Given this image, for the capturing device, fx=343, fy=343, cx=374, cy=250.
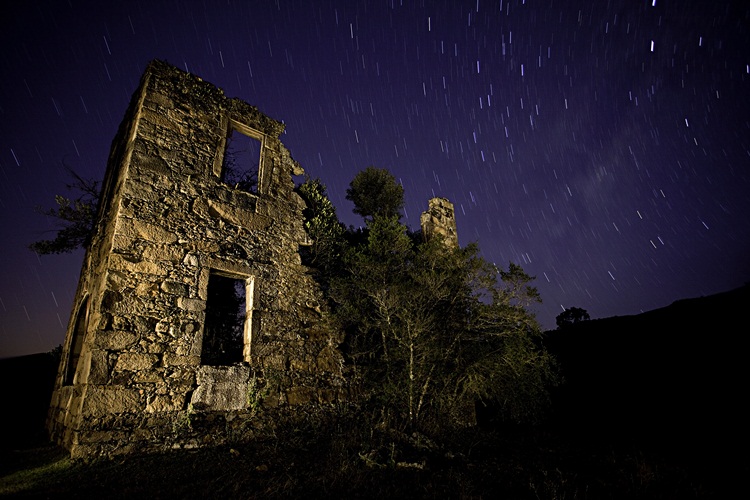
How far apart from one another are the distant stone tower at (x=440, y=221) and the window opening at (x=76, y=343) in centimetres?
861

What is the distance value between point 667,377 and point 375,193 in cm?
1312

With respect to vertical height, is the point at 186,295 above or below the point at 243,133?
below

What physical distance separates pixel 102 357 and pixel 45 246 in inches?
200

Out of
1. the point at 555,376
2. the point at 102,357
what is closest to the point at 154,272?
the point at 102,357

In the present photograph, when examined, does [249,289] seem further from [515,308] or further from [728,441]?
[728,441]

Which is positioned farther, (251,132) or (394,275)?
(251,132)

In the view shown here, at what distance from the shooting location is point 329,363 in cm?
717

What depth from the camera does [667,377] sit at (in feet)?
42.3

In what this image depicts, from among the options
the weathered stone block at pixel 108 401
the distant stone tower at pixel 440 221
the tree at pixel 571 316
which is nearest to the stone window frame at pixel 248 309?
the weathered stone block at pixel 108 401

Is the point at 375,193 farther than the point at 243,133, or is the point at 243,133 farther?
the point at 375,193

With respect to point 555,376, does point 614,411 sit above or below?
below

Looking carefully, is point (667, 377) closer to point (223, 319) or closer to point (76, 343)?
point (223, 319)

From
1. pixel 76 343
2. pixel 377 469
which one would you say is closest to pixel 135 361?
pixel 76 343

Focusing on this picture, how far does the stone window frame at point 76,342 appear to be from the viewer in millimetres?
6562
